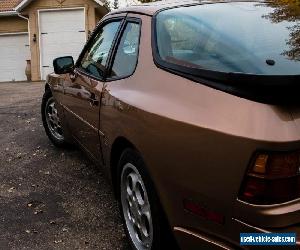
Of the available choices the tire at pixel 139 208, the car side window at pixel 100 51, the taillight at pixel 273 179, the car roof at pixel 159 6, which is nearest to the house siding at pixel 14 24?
the car side window at pixel 100 51

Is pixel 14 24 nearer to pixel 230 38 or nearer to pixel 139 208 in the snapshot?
pixel 139 208

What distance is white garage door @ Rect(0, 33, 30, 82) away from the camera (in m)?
23.8

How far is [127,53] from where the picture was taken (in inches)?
140

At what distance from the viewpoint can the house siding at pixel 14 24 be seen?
23594mm

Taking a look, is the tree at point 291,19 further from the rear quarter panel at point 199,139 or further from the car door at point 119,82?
the car door at point 119,82

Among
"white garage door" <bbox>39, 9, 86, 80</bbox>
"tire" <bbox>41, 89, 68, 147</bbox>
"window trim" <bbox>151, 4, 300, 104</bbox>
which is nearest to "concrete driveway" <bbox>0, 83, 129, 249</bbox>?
"tire" <bbox>41, 89, 68, 147</bbox>

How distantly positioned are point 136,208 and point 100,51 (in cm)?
163

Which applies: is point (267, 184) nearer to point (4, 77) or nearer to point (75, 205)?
point (75, 205)

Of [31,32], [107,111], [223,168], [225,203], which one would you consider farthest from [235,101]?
[31,32]

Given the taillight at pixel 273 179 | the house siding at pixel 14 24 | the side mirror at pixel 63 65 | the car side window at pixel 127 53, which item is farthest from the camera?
the house siding at pixel 14 24

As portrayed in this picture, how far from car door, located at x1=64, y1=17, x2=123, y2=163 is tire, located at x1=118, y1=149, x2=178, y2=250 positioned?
0.59m

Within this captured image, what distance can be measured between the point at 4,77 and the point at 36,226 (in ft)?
70.7

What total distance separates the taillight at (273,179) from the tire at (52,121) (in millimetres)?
3951

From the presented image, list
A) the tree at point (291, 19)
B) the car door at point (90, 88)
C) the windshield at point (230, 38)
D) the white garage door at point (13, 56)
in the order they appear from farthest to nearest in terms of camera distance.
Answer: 1. the white garage door at point (13, 56)
2. the car door at point (90, 88)
3. the tree at point (291, 19)
4. the windshield at point (230, 38)
